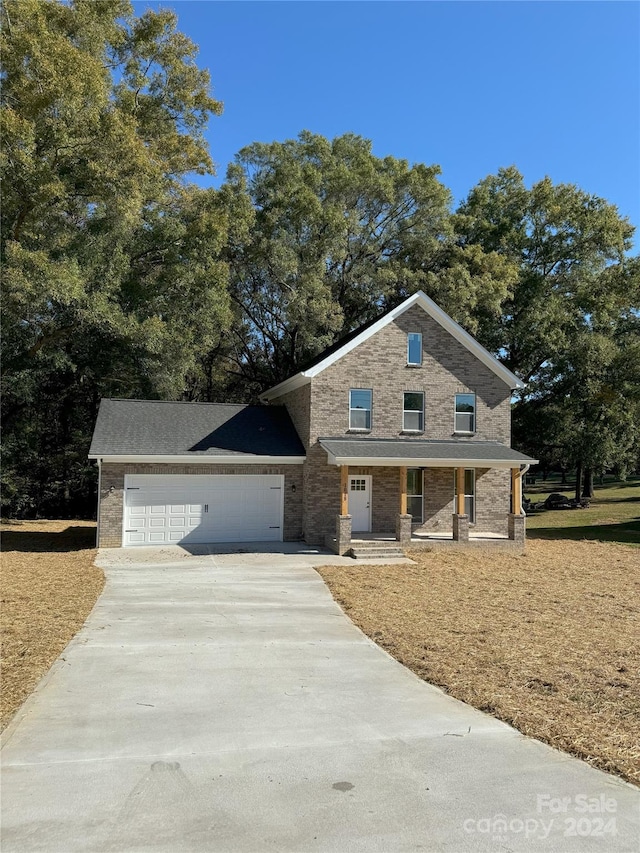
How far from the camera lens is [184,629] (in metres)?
9.98

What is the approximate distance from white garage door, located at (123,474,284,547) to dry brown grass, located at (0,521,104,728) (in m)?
1.86

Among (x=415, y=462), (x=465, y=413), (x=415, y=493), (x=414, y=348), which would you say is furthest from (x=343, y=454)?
(x=465, y=413)

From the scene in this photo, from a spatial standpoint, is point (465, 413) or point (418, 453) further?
point (465, 413)

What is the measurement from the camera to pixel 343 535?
18.7 meters

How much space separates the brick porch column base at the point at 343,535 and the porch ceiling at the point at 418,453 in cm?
173

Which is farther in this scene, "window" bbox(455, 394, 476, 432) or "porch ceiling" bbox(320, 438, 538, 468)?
"window" bbox(455, 394, 476, 432)

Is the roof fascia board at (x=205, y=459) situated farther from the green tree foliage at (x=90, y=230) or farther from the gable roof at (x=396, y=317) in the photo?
the green tree foliage at (x=90, y=230)

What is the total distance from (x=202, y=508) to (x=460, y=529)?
8369mm

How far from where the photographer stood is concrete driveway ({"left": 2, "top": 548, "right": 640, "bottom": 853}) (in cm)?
411

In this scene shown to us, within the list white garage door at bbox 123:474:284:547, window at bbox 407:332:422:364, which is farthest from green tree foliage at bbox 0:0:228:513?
window at bbox 407:332:422:364

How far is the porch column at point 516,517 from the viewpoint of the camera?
808 inches

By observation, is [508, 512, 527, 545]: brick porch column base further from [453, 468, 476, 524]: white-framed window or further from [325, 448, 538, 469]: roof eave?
[453, 468, 476, 524]: white-framed window

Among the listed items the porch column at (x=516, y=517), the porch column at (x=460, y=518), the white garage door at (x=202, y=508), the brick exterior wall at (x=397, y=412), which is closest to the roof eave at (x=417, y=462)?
the porch column at (x=460, y=518)

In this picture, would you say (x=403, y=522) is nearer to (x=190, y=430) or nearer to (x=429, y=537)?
(x=429, y=537)
